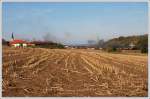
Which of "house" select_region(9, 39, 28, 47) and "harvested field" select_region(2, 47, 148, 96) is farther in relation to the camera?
"house" select_region(9, 39, 28, 47)

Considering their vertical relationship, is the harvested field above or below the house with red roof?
below

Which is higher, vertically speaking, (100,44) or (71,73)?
(100,44)

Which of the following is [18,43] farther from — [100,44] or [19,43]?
[100,44]

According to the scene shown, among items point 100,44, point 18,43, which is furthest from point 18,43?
point 100,44

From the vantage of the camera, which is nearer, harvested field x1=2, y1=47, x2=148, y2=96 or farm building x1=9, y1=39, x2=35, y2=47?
harvested field x1=2, y1=47, x2=148, y2=96

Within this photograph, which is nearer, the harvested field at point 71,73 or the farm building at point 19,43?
the harvested field at point 71,73

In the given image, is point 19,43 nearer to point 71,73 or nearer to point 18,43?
point 18,43

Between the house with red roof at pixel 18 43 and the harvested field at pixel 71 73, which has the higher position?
the house with red roof at pixel 18 43

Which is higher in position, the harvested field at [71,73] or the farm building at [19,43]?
the farm building at [19,43]

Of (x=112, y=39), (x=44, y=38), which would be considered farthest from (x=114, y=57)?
(x=44, y=38)

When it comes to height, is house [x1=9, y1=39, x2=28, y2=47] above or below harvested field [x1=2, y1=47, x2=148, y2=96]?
above
